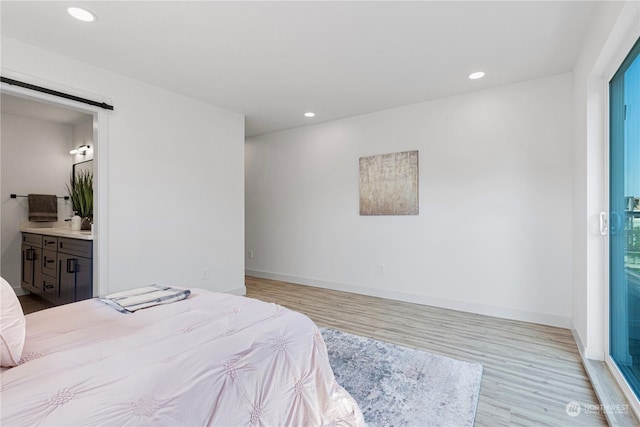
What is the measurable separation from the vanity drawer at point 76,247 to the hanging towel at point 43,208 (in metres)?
1.45

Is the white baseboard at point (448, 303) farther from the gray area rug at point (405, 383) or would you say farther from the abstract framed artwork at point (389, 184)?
the gray area rug at point (405, 383)

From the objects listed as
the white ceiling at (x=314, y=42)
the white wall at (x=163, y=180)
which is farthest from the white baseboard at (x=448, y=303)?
the white ceiling at (x=314, y=42)

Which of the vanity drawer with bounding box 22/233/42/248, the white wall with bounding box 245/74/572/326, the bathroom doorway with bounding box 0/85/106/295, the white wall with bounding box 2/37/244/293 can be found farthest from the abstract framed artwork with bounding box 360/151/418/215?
the vanity drawer with bounding box 22/233/42/248

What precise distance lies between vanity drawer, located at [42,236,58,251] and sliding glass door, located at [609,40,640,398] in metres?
4.90

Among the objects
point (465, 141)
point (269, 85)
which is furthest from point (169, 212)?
point (465, 141)

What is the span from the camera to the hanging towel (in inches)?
166

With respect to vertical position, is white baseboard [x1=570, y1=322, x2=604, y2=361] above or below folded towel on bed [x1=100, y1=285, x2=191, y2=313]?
below

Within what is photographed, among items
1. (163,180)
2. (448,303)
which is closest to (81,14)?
(163,180)

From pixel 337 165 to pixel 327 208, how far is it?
66cm

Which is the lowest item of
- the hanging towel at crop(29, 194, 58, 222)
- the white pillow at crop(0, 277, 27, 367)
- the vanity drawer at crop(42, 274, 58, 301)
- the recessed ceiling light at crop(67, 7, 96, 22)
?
the vanity drawer at crop(42, 274, 58, 301)

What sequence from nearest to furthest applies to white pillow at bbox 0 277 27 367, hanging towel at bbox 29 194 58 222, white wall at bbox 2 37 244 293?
white pillow at bbox 0 277 27 367 < white wall at bbox 2 37 244 293 < hanging towel at bbox 29 194 58 222

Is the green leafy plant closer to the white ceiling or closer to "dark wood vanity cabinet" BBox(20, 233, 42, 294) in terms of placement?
"dark wood vanity cabinet" BBox(20, 233, 42, 294)

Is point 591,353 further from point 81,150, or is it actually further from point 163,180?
point 81,150

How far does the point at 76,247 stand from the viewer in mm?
3049
